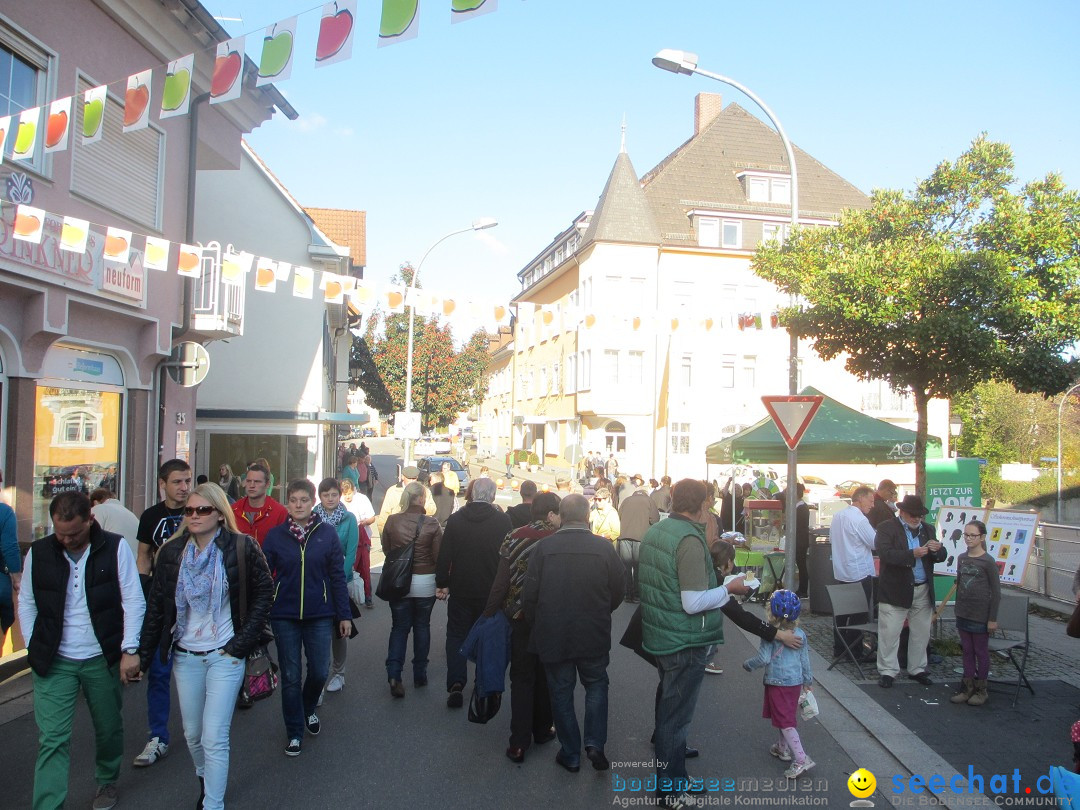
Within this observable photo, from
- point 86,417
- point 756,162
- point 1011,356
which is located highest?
point 756,162

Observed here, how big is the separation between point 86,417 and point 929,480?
441 inches

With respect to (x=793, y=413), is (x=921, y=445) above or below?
below

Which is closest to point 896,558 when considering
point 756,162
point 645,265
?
point 645,265

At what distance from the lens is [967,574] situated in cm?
692

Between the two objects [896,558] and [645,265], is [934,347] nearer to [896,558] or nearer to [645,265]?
[896,558]

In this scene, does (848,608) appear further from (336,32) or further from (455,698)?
(336,32)

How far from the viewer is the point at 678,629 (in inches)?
189

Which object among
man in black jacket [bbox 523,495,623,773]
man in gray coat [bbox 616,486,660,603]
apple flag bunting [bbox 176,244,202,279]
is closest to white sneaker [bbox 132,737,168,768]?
man in black jacket [bbox 523,495,623,773]

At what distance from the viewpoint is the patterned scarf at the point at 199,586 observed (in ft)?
14.5

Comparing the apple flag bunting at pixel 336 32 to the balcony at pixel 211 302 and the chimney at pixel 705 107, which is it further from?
the chimney at pixel 705 107

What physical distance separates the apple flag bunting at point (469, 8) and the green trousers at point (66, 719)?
437 cm

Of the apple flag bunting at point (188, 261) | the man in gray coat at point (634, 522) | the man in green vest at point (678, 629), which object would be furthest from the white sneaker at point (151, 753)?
the man in gray coat at point (634, 522)

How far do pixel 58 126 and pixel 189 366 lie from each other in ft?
13.4

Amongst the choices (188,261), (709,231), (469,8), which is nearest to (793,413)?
(469,8)
